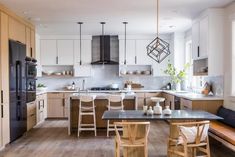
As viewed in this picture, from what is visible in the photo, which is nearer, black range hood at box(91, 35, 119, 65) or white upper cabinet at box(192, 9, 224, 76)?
white upper cabinet at box(192, 9, 224, 76)

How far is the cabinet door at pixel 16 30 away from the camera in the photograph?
6047mm

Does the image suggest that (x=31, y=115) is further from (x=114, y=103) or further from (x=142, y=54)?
(x=142, y=54)

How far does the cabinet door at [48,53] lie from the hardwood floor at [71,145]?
2950 millimetres

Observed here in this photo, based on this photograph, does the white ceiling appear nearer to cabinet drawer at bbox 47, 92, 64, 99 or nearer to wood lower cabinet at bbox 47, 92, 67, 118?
cabinet drawer at bbox 47, 92, 64, 99

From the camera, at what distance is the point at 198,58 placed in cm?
662

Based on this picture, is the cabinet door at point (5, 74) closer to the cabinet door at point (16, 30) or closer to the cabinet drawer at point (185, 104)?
the cabinet door at point (16, 30)

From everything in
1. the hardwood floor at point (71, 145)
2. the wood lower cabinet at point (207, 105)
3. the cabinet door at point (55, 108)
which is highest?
the wood lower cabinet at point (207, 105)

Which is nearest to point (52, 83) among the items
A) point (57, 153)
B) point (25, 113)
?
point (25, 113)

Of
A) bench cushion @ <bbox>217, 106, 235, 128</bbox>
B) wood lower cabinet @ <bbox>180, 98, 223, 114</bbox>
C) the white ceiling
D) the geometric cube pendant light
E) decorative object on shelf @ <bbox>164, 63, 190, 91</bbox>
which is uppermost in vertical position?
the white ceiling

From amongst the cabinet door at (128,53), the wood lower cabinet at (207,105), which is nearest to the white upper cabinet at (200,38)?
the wood lower cabinet at (207,105)

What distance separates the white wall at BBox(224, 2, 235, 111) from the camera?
560 centimetres

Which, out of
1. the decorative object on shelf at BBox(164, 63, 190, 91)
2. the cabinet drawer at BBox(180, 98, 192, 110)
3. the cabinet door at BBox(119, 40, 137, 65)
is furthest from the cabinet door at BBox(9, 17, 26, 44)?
the decorative object on shelf at BBox(164, 63, 190, 91)

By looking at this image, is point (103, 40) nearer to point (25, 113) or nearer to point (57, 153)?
point (25, 113)

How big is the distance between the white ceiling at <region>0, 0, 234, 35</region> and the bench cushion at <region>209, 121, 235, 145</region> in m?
2.29
